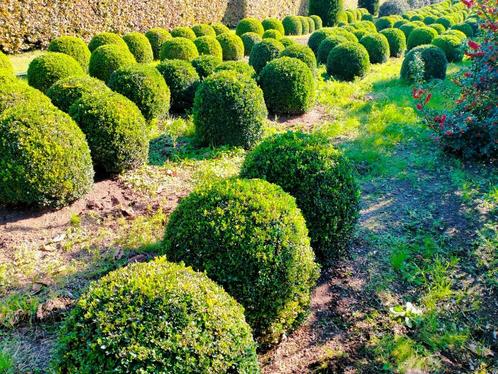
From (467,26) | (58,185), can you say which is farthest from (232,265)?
(467,26)

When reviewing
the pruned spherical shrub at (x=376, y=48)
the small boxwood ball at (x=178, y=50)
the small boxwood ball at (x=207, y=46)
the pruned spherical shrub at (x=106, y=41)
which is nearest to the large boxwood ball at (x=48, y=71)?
the pruned spherical shrub at (x=106, y=41)

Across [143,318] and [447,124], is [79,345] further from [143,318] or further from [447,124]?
[447,124]

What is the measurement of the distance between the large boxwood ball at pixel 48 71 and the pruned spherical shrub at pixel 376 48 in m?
10.8

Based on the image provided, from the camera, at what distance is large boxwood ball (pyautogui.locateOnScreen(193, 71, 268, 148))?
22.0 ft

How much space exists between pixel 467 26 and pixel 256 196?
2152 centimetres

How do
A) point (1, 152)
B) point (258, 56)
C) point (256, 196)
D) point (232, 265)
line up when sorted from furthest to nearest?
point (258, 56) → point (1, 152) → point (256, 196) → point (232, 265)

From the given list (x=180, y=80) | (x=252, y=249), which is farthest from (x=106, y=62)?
(x=252, y=249)

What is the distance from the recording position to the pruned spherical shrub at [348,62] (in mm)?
12289

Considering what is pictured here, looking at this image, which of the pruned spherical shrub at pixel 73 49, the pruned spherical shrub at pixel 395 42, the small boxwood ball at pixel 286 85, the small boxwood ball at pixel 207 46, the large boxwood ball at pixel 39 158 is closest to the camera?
the large boxwood ball at pixel 39 158

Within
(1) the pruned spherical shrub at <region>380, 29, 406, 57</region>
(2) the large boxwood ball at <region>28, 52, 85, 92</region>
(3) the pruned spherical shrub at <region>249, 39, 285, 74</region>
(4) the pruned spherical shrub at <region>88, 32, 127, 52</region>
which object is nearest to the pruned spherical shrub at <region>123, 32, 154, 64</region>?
(4) the pruned spherical shrub at <region>88, 32, 127, 52</region>

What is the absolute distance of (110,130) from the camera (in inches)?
219

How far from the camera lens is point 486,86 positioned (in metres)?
6.57

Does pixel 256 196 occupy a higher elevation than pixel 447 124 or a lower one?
higher

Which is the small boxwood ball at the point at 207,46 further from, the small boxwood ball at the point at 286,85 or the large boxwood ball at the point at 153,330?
the large boxwood ball at the point at 153,330
